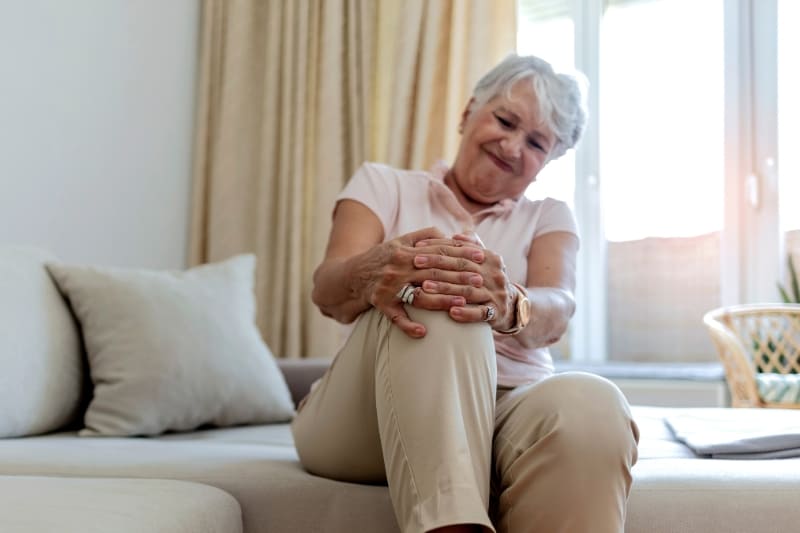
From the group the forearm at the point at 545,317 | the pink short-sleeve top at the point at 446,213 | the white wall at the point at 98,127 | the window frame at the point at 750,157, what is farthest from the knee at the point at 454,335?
the window frame at the point at 750,157

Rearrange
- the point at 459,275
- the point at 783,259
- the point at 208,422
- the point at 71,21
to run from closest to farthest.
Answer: the point at 459,275 → the point at 208,422 → the point at 71,21 → the point at 783,259

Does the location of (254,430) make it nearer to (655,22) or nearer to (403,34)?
(403,34)

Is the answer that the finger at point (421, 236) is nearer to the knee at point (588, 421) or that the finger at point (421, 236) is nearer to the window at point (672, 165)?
the knee at point (588, 421)

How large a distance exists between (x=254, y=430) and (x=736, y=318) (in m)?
1.63

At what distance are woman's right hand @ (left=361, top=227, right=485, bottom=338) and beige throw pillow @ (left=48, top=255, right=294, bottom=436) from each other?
75cm

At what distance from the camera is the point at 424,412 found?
1089 mm

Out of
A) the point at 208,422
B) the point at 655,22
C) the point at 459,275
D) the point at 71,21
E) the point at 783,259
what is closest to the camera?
the point at 459,275

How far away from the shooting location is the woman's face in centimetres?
178

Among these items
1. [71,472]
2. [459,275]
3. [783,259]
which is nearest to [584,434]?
[459,275]

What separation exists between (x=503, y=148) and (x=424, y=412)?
81 cm

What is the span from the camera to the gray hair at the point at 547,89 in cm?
178

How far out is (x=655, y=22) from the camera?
10.4 feet

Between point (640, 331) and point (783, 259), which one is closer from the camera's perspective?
point (783, 259)

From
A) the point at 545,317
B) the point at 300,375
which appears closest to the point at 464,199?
the point at 545,317
